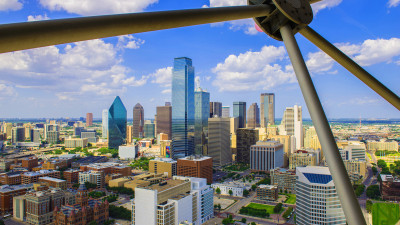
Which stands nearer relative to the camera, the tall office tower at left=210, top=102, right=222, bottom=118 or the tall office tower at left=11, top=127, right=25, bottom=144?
the tall office tower at left=11, top=127, right=25, bottom=144

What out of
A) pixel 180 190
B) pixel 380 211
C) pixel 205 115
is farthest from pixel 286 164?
pixel 380 211

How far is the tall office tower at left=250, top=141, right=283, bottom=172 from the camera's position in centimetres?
1204

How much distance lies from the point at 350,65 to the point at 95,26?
536 millimetres

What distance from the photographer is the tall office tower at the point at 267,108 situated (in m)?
28.4

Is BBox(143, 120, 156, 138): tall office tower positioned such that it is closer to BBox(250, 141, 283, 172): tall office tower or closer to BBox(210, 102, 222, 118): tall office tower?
BBox(210, 102, 222, 118): tall office tower

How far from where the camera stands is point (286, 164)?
13633 mm

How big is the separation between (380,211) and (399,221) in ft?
1.08

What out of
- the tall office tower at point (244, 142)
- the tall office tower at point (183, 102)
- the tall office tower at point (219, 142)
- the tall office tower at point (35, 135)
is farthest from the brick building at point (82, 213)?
the tall office tower at point (35, 135)

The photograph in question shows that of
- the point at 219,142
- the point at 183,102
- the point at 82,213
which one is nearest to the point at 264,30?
the point at 82,213

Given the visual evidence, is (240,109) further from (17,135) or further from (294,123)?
(17,135)

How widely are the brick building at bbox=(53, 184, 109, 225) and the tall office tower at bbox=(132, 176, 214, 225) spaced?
3.01 feet

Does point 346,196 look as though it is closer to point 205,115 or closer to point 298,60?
point 298,60

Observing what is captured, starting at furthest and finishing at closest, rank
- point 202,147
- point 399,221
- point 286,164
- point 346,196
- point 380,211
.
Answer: point 202,147, point 286,164, point 380,211, point 399,221, point 346,196

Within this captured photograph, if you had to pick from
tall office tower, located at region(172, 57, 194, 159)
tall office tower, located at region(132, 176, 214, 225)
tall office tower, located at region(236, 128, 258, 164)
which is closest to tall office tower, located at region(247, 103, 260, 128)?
tall office tower, located at region(172, 57, 194, 159)
